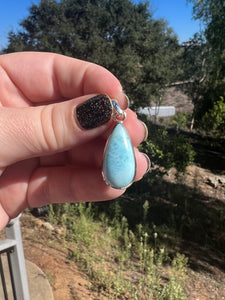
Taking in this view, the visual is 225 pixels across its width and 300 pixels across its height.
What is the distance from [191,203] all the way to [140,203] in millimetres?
917

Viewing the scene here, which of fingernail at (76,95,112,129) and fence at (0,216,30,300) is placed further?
fence at (0,216,30,300)

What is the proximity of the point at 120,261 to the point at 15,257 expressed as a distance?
1.44 m

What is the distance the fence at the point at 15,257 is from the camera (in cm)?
174

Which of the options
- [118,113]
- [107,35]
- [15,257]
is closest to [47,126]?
[118,113]

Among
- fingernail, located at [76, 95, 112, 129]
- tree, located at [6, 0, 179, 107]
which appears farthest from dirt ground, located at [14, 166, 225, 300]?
tree, located at [6, 0, 179, 107]

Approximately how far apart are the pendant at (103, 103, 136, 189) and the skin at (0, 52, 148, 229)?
68 millimetres

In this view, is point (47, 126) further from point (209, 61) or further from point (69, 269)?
point (209, 61)

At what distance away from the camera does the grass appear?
2426mm

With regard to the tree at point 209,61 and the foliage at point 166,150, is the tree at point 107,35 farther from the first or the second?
the foliage at point 166,150

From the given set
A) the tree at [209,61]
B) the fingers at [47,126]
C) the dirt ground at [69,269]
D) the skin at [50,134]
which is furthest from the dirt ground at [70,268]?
the tree at [209,61]

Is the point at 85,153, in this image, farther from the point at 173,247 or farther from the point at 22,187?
the point at 173,247

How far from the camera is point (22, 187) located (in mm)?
1508

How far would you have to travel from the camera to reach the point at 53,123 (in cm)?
112

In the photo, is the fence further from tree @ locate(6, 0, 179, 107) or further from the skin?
tree @ locate(6, 0, 179, 107)
